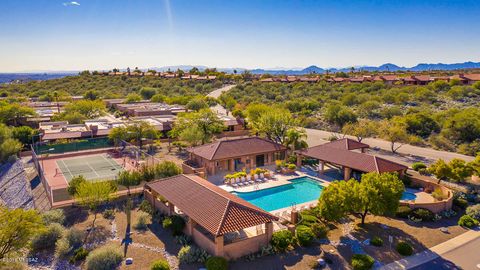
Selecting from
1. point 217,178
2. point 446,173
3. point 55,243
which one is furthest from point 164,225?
point 446,173

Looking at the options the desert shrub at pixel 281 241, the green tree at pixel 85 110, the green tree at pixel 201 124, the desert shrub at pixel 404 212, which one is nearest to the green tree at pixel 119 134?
the green tree at pixel 201 124

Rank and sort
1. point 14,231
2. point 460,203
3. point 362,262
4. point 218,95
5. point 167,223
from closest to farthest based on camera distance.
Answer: point 14,231, point 362,262, point 167,223, point 460,203, point 218,95

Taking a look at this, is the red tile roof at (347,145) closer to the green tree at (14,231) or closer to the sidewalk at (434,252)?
the sidewalk at (434,252)

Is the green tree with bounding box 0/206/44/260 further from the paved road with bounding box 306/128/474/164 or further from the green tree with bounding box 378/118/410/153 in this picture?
the green tree with bounding box 378/118/410/153

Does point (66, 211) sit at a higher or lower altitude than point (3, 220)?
lower

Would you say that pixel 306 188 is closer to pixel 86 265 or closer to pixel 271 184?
pixel 271 184

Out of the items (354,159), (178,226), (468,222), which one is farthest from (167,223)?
(468,222)

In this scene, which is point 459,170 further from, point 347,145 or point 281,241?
point 281,241
